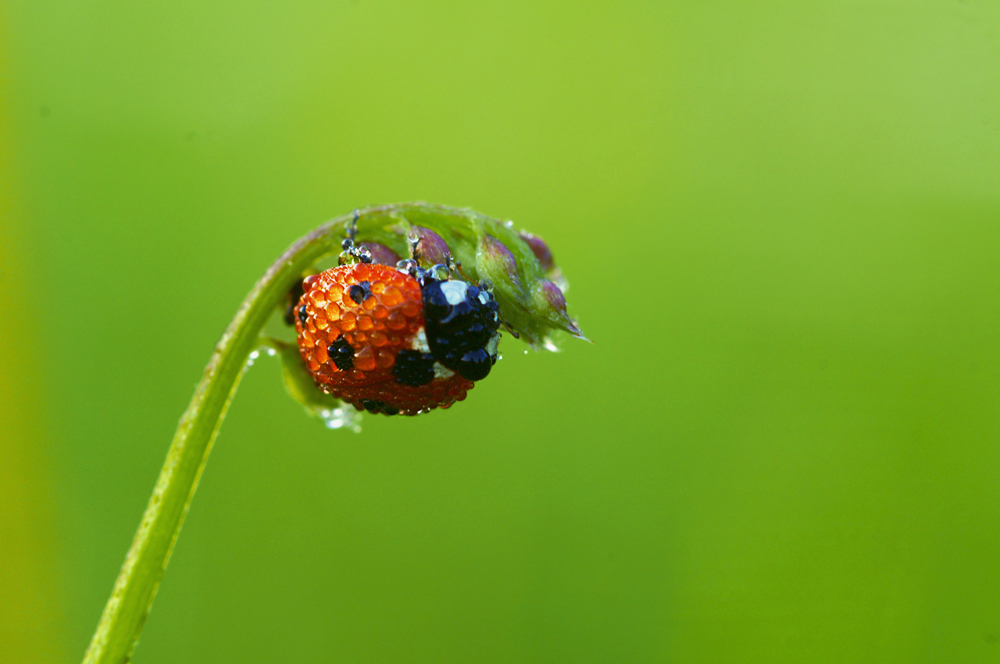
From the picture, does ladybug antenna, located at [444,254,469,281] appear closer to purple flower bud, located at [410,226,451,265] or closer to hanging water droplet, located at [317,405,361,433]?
purple flower bud, located at [410,226,451,265]

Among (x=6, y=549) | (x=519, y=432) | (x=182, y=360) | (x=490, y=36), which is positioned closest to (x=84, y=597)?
(x=6, y=549)

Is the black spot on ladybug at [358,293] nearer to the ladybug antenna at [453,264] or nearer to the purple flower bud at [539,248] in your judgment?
the ladybug antenna at [453,264]

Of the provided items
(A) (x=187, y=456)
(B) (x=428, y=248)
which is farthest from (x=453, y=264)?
(A) (x=187, y=456)

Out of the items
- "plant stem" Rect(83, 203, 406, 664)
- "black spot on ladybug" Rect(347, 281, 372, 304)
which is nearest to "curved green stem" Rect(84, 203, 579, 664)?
"plant stem" Rect(83, 203, 406, 664)

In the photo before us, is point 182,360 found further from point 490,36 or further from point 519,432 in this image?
point 490,36

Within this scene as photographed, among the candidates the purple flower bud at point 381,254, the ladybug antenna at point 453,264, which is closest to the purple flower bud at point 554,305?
the ladybug antenna at point 453,264

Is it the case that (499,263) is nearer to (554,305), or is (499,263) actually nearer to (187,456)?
(554,305)

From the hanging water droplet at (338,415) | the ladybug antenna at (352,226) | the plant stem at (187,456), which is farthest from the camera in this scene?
the hanging water droplet at (338,415)
